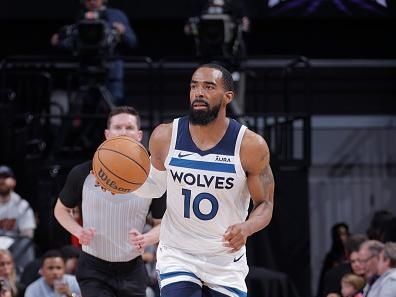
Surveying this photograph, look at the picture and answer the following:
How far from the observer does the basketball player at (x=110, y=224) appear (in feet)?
23.5

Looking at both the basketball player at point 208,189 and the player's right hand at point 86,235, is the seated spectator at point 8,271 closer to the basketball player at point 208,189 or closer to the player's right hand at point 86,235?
the player's right hand at point 86,235

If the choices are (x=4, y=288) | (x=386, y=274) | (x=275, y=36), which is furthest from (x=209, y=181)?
(x=275, y=36)

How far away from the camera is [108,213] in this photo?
723 centimetres

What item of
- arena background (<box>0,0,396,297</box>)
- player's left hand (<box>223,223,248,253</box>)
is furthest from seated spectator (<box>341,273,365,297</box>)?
arena background (<box>0,0,396,297</box>)

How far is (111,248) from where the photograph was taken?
7.19 metres

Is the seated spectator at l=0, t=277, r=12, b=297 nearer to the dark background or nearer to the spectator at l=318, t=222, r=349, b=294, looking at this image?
the spectator at l=318, t=222, r=349, b=294

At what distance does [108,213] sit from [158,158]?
3.61ft

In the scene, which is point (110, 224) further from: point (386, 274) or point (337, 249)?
point (337, 249)

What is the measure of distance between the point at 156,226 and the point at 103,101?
16.9 ft

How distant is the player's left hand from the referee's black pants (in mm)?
1569

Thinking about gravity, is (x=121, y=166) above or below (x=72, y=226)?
above

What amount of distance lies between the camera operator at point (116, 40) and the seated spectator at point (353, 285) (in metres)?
4.03

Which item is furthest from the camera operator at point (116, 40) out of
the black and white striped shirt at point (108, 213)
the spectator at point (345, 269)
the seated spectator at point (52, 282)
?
the black and white striped shirt at point (108, 213)

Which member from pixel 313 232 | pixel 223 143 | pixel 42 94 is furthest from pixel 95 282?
pixel 313 232
